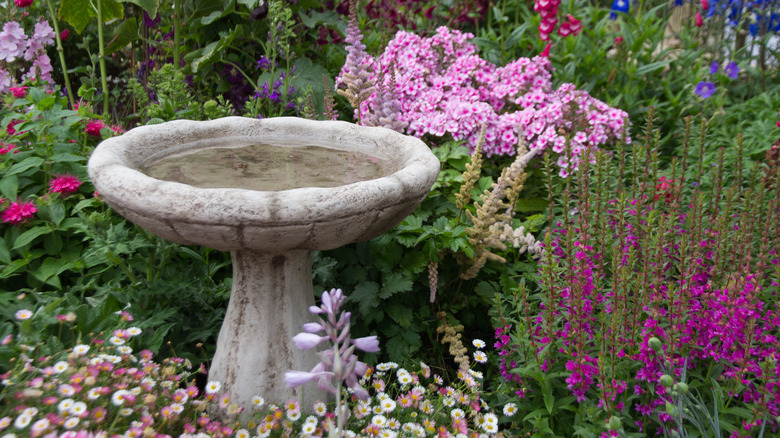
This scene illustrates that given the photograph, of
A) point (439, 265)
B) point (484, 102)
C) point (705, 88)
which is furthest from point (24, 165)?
point (705, 88)

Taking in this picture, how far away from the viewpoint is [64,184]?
2.50 meters

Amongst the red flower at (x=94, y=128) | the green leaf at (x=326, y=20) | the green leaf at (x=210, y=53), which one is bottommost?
the red flower at (x=94, y=128)

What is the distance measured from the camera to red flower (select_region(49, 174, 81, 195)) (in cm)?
250

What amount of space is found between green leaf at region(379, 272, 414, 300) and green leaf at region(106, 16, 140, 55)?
242 cm

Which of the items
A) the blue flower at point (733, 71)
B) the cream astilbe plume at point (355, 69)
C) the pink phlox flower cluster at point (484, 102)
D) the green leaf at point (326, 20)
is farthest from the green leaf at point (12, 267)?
the blue flower at point (733, 71)

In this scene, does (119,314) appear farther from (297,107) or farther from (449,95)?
(449,95)

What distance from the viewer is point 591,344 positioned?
2.25 metres

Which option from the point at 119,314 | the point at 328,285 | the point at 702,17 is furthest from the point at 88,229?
the point at 702,17

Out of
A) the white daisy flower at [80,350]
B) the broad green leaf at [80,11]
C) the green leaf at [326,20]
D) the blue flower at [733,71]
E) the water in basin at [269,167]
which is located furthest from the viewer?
the blue flower at [733,71]

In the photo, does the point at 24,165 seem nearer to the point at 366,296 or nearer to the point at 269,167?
the point at 269,167

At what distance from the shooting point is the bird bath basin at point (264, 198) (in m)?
1.66

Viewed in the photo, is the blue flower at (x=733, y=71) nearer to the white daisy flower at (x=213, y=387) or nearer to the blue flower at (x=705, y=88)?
the blue flower at (x=705, y=88)

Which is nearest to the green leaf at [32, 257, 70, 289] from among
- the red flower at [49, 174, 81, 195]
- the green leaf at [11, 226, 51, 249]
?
the green leaf at [11, 226, 51, 249]

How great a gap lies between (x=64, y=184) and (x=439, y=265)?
1.67 meters
